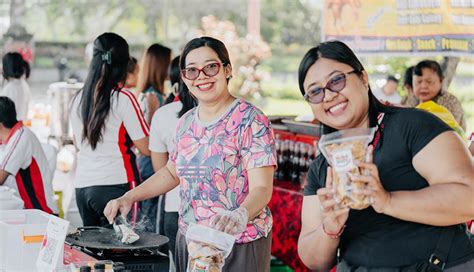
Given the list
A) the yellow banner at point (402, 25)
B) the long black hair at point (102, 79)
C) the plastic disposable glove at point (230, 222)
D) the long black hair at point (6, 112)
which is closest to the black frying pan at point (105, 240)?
the plastic disposable glove at point (230, 222)

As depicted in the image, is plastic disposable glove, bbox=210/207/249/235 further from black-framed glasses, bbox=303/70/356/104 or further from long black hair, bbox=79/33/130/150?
long black hair, bbox=79/33/130/150

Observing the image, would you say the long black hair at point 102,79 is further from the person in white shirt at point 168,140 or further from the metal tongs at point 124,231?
the metal tongs at point 124,231

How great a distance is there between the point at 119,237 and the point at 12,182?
1657 mm

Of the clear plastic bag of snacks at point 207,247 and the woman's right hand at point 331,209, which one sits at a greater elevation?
the woman's right hand at point 331,209

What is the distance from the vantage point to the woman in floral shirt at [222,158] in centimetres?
293

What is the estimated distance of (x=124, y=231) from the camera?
3.06m

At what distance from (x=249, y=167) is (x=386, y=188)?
83 centimetres

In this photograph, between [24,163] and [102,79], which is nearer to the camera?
[102,79]

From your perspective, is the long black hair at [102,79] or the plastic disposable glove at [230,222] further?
the long black hair at [102,79]

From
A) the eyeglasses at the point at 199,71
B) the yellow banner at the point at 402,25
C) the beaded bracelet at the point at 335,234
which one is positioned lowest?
the beaded bracelet at the point at 335,234

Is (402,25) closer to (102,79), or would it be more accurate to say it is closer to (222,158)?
(102,79)

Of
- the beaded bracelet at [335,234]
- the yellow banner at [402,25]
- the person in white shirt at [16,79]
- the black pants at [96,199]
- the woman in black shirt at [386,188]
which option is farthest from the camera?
the person in white shirt at [16,79]

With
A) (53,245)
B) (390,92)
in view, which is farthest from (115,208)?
(390,92)

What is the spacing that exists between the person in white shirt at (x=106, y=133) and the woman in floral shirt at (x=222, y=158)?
3.04 ft
